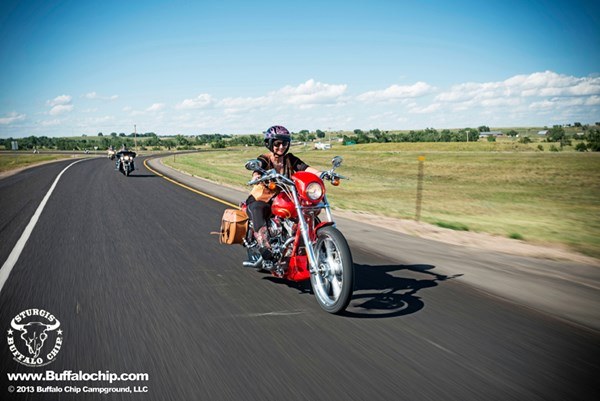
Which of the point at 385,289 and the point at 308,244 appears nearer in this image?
the point at 308,244

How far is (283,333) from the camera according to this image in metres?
4.62

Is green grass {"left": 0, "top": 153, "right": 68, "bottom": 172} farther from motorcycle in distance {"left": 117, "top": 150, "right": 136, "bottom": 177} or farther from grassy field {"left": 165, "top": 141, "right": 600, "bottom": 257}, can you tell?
grassy field {"left": 165, "top": 141, "right": 600, "bottom": 257}

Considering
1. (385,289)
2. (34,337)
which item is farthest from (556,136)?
(34,337)

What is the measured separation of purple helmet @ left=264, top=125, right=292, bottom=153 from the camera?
6.29m

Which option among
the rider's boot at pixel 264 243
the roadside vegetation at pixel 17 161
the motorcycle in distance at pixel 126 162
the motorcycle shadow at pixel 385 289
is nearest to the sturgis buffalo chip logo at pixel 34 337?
the rider's boot at pixel 264 243

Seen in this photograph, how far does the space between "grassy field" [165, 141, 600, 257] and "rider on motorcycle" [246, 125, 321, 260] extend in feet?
22.9

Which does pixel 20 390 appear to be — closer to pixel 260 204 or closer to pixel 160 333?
pixel 160 333

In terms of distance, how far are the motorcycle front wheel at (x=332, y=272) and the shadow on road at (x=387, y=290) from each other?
10.6 inches

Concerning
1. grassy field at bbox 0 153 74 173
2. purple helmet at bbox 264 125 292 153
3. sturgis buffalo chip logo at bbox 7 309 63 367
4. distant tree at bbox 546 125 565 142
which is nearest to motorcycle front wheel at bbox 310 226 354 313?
purple helmet at bbox 264 125 292 153

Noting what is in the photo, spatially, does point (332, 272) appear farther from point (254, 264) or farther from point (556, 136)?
point (556, 136)

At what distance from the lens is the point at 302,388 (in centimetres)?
349

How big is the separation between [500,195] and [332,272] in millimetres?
24841

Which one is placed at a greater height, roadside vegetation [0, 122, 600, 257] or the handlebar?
the handlebar

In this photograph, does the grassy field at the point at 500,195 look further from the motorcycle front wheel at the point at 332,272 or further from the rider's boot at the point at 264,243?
the rider's boot at the point at 264,243
